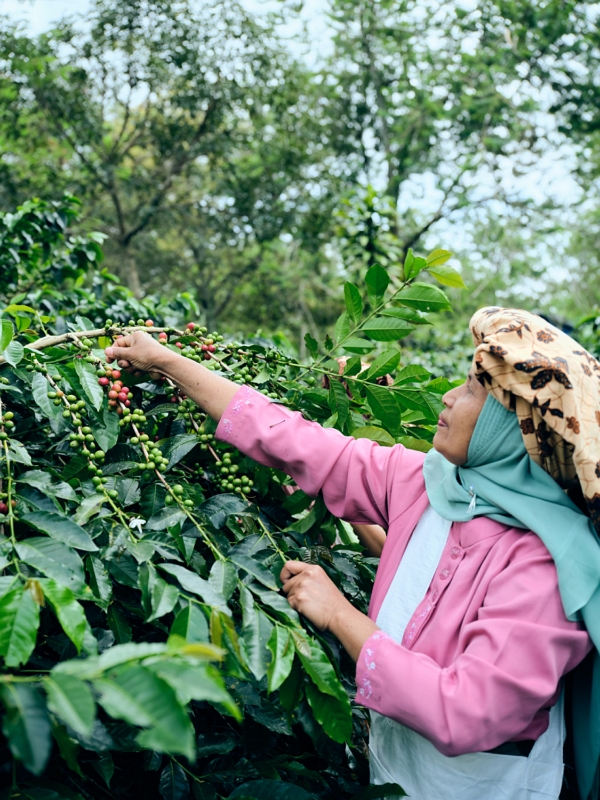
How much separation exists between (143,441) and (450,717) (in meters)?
0.87

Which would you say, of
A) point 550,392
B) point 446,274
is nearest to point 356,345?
point 446,274

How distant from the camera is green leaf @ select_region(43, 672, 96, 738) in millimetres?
740

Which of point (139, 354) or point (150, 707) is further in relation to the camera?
point (139, 354)

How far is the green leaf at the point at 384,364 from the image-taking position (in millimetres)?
1831

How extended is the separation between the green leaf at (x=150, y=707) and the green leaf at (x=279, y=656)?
0.37 metres

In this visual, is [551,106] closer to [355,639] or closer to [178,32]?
[178,32]

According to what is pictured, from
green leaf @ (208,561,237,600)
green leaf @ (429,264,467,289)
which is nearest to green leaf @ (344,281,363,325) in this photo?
green leaf @ (429,264,467,289)

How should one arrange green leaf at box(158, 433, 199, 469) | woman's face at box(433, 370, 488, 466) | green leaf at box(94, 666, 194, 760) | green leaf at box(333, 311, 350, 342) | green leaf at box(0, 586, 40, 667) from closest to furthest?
green leaf at box(94, 666, 194, 760)
green leaf at box(0, 586, 40, 667)
woman's face at box(433, 370, 488, 466)
green leaf at box(158, 433, 199, 469)
green leaf at box(333, 311, 350, 342)

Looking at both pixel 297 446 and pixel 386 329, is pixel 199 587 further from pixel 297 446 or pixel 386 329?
pixel 386 329

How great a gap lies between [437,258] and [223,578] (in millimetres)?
1065

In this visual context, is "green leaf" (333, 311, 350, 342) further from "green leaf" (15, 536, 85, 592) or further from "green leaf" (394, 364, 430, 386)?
"green leaf" (15, 536, 85, 592)

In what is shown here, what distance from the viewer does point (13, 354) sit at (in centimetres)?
151

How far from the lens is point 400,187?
13.0m

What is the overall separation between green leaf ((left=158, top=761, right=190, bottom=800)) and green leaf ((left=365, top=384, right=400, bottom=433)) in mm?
975
